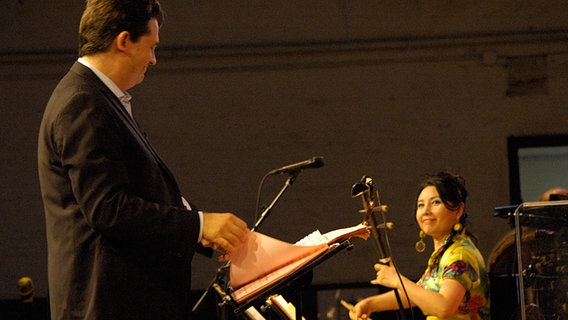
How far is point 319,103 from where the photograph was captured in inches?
268

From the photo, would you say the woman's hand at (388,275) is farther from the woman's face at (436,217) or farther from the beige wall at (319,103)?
the beige wall at (319,103)

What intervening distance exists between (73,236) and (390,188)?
199 inches

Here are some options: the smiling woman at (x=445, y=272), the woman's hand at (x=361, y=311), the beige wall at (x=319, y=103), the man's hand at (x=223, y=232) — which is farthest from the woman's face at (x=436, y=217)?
the beige wall at (x=319, y=103)

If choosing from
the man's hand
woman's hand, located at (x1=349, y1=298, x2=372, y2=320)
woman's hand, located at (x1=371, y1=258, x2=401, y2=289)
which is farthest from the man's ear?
woman's hand, located at (x1=349, y1=298, x2=372, y2=320)

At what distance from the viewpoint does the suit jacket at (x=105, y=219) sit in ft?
5.89

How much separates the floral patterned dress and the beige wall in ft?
10.5

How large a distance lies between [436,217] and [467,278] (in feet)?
1.21

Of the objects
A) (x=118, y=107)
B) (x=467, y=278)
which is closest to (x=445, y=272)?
(x=467, y=278)

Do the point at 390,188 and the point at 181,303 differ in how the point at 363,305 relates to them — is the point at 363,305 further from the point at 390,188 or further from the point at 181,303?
the point at 390,188

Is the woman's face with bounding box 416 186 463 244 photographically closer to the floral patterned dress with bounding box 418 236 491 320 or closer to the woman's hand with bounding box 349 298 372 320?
the floral patterned dress with bounding box 418 236 491 320

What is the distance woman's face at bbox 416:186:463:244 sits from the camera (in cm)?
360

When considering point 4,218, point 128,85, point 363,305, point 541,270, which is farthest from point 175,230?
point 4,218

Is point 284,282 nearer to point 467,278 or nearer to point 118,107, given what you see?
point 118,107

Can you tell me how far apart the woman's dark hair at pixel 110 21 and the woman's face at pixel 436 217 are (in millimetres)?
1996
